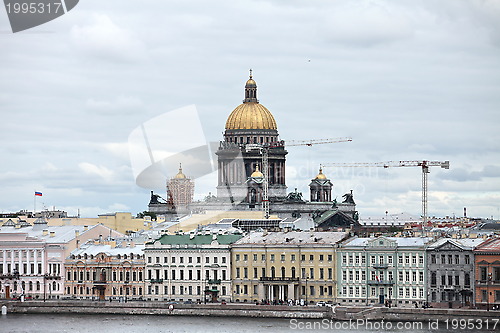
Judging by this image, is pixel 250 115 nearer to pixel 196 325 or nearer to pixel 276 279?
pixel 276 279

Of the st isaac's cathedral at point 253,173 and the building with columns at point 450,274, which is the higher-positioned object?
the st isaac's cathedral at point 253,173

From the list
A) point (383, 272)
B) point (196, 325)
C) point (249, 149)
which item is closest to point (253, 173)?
point (249, 149)

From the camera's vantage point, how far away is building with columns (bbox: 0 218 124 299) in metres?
98.2

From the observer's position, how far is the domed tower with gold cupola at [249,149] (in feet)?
460

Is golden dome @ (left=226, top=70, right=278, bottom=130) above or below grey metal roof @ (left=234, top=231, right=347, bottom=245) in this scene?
above

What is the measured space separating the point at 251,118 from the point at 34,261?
1770 inches

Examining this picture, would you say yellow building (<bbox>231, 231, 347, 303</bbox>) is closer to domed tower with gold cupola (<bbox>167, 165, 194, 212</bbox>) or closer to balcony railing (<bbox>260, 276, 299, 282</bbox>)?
balcony railing (<bbox>260, 276, 299, 282</bbox>)

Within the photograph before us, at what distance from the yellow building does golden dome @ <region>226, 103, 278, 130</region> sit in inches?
1893

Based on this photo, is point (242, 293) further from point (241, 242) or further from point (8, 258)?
point (8, 258)

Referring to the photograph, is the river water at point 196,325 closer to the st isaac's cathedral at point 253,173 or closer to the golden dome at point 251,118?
the st isaac's cathedral at point 253,173

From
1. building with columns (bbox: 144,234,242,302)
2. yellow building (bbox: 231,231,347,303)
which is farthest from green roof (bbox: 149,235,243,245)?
yellow building (bbox: 231,231,347,303)

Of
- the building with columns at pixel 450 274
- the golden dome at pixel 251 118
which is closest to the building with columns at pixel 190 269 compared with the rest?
the building with columns at pixel 450 274

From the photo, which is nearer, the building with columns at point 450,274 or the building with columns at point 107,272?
the building with columns at point 450,274

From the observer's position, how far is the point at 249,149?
140125mm
